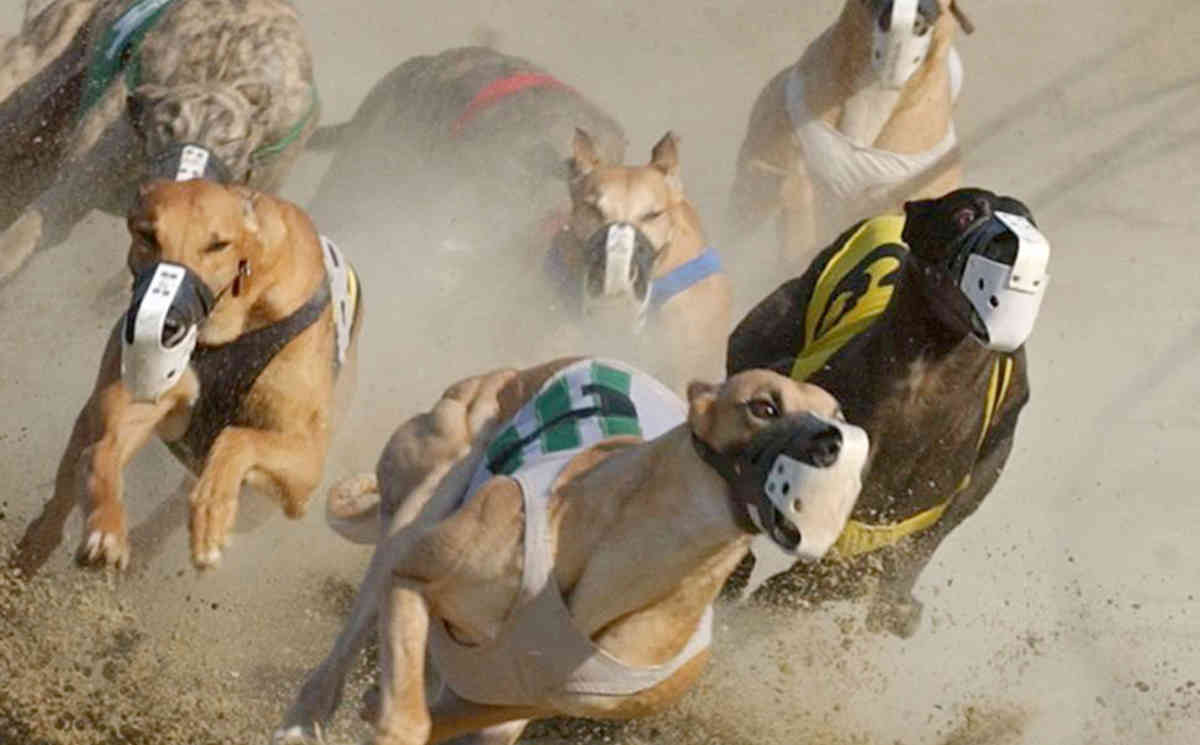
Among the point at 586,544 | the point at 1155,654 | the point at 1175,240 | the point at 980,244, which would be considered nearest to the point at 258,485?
the point at 586,544

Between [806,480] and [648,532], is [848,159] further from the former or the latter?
[806,480]

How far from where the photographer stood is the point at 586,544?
4301 millimetres

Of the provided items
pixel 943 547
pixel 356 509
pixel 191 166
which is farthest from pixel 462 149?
pixel 356 509

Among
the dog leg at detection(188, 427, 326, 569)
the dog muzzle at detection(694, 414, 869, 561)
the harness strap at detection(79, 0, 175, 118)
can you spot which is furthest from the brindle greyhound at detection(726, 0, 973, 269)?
the dog muzzle at detection(694, 414, 869, 561)

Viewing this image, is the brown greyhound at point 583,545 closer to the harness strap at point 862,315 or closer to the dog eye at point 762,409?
the dog eye at point 762,409

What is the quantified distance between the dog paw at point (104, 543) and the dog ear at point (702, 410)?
1275mm

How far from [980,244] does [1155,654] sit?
261 cm

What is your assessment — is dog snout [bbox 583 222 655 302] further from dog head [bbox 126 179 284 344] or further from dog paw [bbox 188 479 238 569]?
dog paw [bbox 188 479 238 569]

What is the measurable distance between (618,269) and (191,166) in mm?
1444

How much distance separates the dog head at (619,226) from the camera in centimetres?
659

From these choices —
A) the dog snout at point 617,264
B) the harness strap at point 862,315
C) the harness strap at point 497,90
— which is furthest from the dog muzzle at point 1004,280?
the harness strap at point 497,90

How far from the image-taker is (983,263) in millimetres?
4785

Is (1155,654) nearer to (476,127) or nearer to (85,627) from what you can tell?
(476,127)

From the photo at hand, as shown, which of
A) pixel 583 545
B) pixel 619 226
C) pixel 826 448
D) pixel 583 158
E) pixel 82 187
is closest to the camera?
pixel 826 448
